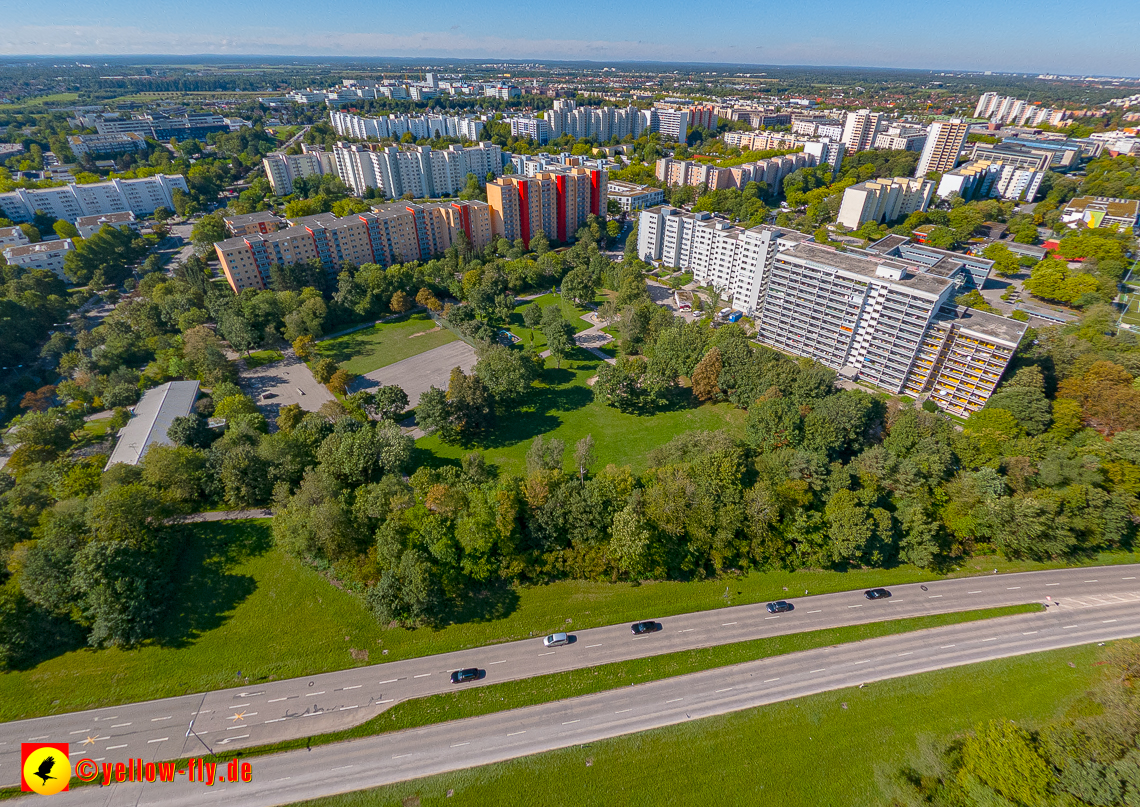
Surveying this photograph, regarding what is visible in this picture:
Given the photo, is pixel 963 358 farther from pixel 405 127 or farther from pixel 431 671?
pixel 405 127

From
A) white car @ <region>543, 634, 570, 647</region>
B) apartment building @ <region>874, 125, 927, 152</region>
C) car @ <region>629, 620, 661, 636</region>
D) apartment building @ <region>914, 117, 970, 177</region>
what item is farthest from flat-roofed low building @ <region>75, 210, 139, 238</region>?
apartment building @ <region>874, 125, 927, 152</region>

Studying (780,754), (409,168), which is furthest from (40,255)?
(780,754)

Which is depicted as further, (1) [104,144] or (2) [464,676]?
(1) [104,144]

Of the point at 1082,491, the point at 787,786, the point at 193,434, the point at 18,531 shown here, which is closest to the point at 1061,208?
the point at 1082,491

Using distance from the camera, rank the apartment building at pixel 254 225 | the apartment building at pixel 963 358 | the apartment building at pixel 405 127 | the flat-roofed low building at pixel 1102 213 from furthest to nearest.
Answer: the apartment building at pixel 405 127 → the flat-roofed low building at pixel 1102 213 → the apartment building at pixel 254 225 → the apartment building at pixel 963 358

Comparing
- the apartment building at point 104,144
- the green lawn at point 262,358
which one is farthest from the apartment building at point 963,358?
the apartment building at point 104,144

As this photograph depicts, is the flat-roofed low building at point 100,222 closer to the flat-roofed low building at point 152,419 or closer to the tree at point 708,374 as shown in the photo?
the flat-roofed low building at point 152,419

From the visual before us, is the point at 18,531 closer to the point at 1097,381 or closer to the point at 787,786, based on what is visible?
the point at 787,786
